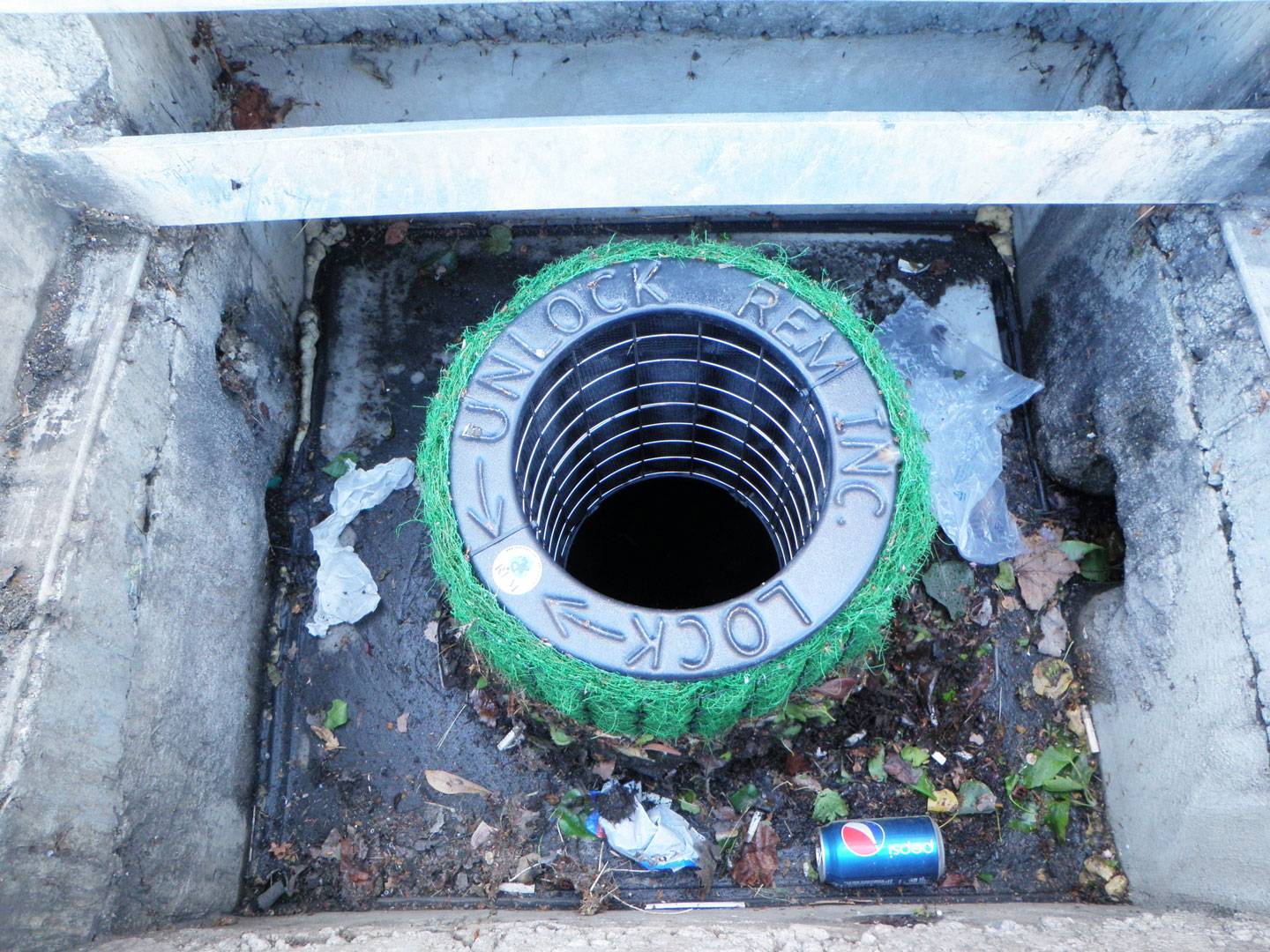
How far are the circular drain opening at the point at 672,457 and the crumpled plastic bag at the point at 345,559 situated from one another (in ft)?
3.26

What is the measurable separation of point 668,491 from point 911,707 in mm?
1867

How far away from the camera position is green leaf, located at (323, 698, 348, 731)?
13.2ft

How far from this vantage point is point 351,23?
12.9 feet

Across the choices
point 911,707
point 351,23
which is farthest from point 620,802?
point 351,23

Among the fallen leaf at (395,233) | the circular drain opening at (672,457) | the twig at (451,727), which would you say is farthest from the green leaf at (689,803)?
the fallen leaf at (395,233)

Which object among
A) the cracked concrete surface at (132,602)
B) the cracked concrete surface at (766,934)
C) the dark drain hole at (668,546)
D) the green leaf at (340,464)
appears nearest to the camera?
the cracked concrete surface at (132,602)

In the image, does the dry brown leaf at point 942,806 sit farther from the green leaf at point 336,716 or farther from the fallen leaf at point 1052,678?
the green leaf at point 336,716

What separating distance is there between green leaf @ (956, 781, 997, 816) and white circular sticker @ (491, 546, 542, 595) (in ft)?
7.69

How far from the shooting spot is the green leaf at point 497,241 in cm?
483

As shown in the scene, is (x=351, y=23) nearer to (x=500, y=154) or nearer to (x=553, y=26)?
(x=553, y=26)

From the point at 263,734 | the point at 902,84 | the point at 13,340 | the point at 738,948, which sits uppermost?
the point at 902,84

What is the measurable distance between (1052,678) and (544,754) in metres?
→ 2.52

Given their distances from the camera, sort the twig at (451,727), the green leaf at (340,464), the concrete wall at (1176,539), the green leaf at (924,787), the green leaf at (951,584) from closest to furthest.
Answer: the concrete wall at (1176,539) < the green leaf at (924,787) < the twig at (451,727) < the green leaf at (951,584) < the green leaf at (340,464)

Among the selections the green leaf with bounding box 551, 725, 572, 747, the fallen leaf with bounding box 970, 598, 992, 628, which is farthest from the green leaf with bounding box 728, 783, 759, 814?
the fallen leaf with bounding box 970, 598, 992, 628
